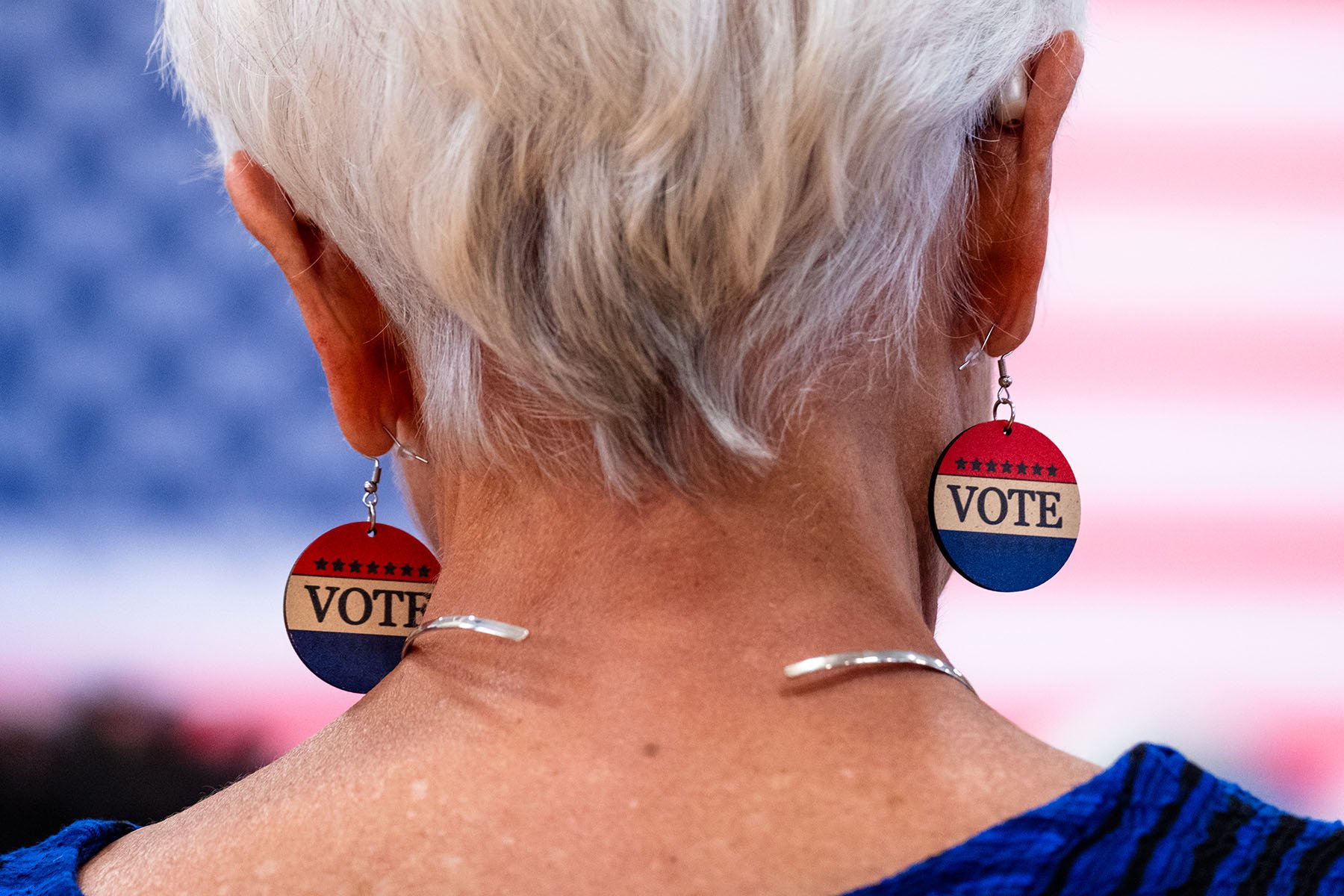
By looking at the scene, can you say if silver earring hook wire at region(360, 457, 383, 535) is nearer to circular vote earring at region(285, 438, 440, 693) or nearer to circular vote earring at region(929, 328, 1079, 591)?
circular vote earring at region(285, 438, 440, 693)

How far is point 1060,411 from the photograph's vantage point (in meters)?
2.07

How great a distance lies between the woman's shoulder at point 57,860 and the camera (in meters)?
0.71

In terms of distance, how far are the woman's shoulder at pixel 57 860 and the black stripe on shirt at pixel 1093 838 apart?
54cm

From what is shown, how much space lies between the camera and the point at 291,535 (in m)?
1.93

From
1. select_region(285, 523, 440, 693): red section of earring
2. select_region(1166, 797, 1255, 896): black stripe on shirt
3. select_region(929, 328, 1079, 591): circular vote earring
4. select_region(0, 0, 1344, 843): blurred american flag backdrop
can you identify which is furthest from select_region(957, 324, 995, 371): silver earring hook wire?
select_region(0, 0, 1344, 843): blurred american flag backdrop

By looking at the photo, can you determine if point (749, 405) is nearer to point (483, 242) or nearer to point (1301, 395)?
point (483, 242)

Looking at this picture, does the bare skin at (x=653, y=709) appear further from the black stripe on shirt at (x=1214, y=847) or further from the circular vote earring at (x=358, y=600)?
the circular vote earring at (x=358, y=600)

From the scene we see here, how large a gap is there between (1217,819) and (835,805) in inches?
7.5

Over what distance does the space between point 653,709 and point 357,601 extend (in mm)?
400

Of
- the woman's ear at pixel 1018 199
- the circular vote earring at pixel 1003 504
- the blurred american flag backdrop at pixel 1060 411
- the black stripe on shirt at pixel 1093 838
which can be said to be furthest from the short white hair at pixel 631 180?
the blurred american flag backdrop at pixel 1060 411

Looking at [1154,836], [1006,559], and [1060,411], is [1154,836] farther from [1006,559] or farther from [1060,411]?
[1060,411]

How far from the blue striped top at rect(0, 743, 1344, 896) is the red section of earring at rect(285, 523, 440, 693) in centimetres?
49

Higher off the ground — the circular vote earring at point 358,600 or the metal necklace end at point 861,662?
the circular vote earring at point 358,600

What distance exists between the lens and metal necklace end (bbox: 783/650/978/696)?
0.66 m
